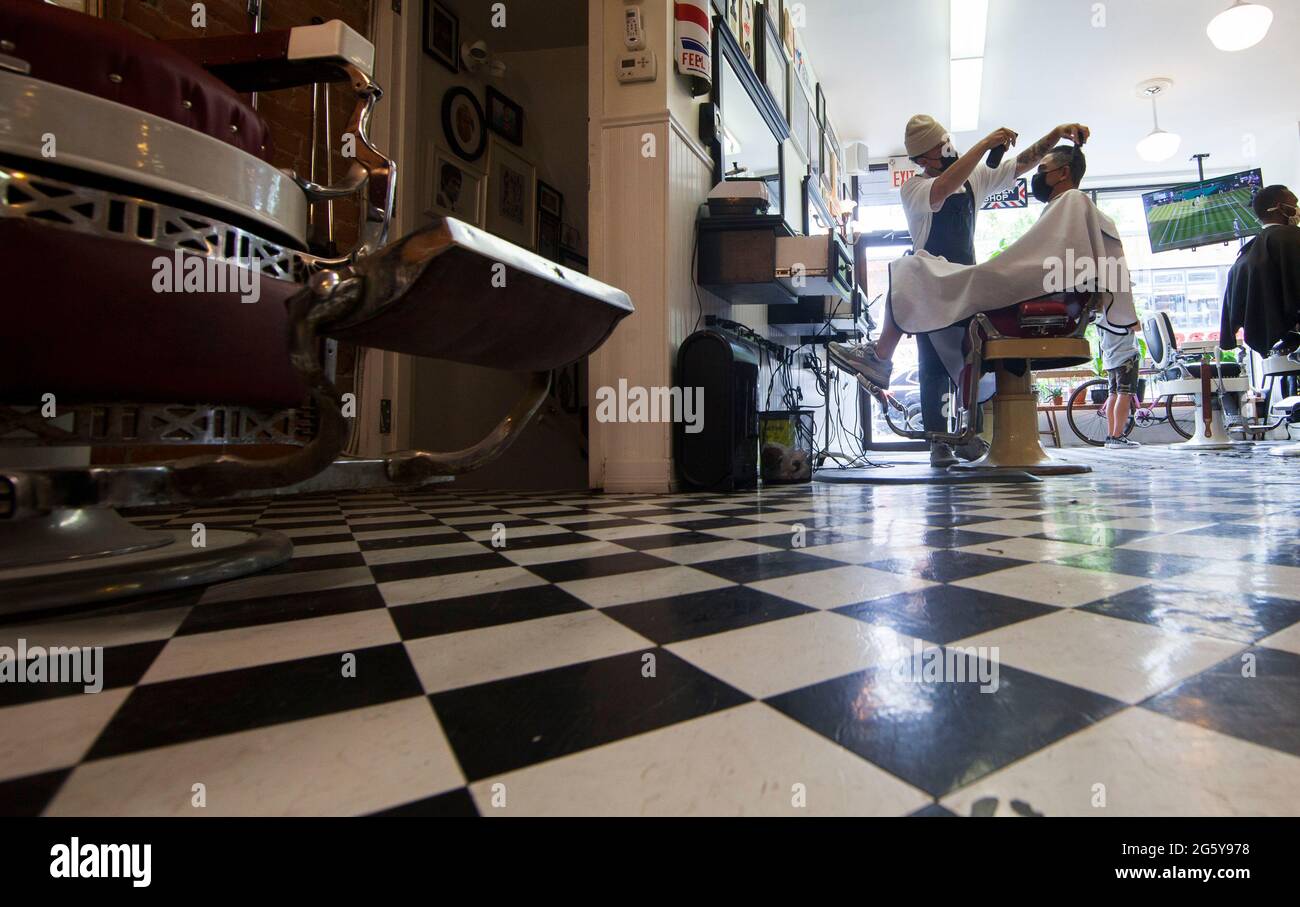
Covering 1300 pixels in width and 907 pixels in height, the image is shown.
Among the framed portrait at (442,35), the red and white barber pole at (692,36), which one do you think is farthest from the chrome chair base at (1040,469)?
the framed portrait at (442,35)

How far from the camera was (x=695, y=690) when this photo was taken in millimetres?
633

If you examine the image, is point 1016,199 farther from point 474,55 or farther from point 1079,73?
point 474,55

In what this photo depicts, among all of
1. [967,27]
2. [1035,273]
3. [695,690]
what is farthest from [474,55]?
[967,27]

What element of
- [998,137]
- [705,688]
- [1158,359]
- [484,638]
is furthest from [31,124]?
[1158,359]

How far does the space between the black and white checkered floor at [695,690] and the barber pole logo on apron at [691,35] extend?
301 centimetres

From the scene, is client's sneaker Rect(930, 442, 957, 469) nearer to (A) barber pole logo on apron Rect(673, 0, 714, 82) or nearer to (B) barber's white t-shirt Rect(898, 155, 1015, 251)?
(B) barber's white t-shirt Rect(898, 155, 1015, 251)

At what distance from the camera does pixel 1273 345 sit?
4.64 metres

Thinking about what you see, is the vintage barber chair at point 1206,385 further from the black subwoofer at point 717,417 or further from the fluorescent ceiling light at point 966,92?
the black subwoofer at point 717,417

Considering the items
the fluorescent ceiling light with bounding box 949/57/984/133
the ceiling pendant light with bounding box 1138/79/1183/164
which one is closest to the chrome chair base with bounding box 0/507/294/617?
the fluorescent ceiling light with bounding box 949/57/984/133

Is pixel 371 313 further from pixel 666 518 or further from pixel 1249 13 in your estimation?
pixel 1249 13

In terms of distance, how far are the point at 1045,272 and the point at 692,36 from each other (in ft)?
7.00

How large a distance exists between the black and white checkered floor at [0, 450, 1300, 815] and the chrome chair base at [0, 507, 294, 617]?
39mm
